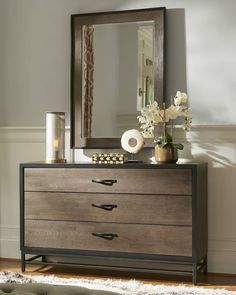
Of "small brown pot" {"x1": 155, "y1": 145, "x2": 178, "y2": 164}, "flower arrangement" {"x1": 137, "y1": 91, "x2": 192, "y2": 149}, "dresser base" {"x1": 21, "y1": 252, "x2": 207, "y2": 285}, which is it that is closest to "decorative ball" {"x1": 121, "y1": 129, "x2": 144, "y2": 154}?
"flower arrangement" {"x1": 137, "y1": 91, "x2": 192, "y2": 149}

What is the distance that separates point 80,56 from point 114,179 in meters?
0.96

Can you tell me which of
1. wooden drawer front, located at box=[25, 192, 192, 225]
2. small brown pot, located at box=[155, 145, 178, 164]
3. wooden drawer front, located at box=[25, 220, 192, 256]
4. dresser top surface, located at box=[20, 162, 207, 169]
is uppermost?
small brown pot, located at box=[155, 145, 178, 164]

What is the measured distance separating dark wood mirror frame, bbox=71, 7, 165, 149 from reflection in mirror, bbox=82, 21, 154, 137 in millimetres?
31

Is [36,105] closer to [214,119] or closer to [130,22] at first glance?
[130,22]

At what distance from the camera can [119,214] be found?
363 cm

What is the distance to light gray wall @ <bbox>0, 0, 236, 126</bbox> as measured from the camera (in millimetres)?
3832

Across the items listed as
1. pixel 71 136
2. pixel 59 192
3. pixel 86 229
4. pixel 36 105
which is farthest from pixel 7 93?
pixel 86 229

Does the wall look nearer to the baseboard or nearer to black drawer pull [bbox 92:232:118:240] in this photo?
the baseboard

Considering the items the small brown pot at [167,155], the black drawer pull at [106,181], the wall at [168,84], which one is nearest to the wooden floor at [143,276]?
the wall at [168,84]

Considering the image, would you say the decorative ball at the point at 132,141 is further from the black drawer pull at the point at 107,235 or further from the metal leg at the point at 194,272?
the metal leg at the point at 194,272

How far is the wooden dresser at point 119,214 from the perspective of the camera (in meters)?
3.51

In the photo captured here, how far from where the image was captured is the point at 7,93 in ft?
14.2

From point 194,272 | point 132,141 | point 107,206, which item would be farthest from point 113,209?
point 194,272

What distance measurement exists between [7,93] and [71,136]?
609 millimetres
